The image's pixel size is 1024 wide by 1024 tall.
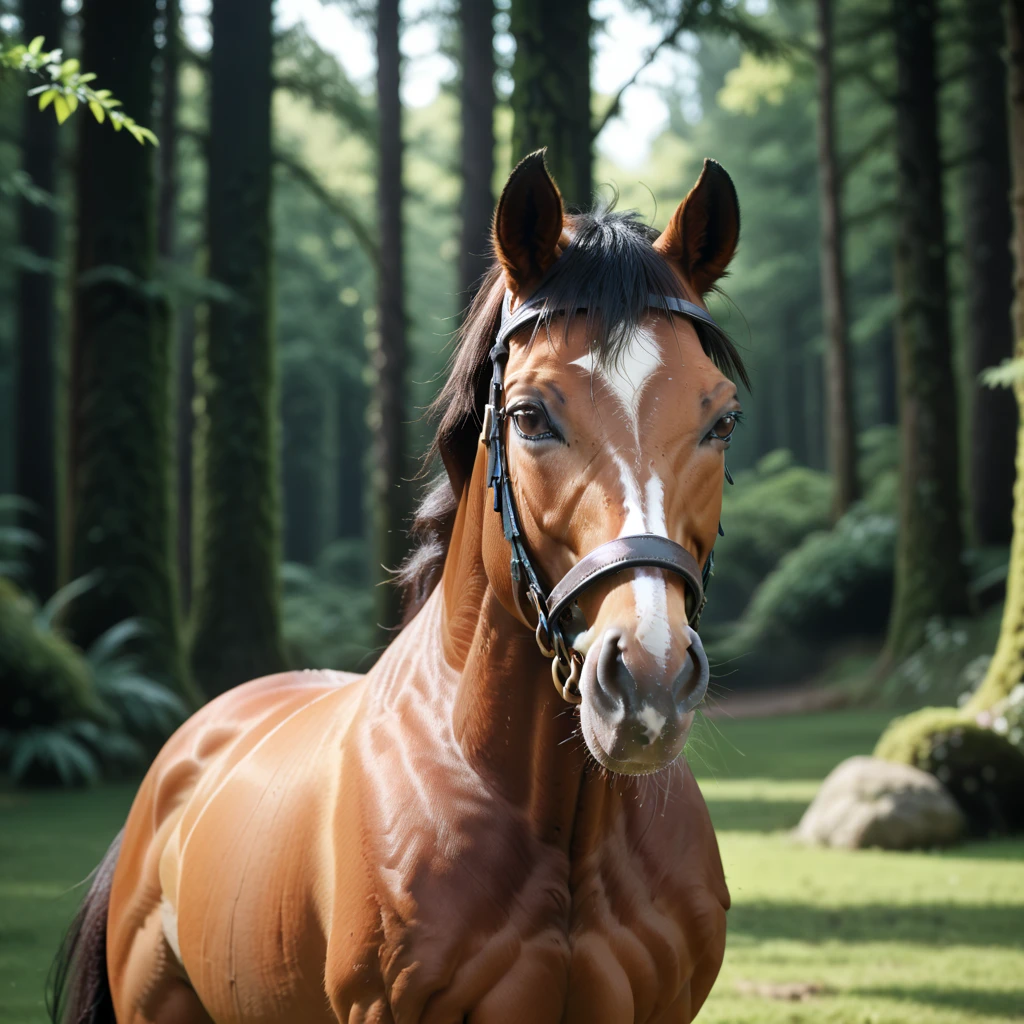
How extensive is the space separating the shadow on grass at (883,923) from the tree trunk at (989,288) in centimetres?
1394

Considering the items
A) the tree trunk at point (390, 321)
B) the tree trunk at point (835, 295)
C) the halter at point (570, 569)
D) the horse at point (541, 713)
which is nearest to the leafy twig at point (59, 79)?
the horse at point (541, 713)

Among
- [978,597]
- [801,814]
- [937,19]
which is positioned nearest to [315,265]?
[937,19]

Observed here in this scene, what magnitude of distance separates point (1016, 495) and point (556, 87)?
4996mm

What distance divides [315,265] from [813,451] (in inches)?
749

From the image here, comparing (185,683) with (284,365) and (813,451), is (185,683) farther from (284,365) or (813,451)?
(813,451)

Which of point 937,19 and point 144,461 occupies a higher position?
point 937,19

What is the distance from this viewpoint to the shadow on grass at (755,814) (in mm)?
8883

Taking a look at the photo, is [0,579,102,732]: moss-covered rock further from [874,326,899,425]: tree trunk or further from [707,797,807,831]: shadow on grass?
[874,326,899,425]: tree trunk

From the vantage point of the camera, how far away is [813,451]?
4122 centimetres

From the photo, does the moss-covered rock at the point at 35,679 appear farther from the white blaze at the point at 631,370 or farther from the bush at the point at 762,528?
the bush at the point at 762,528

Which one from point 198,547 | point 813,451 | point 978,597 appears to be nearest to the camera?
point 198,547

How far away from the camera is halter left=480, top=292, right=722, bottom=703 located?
196 centimetres

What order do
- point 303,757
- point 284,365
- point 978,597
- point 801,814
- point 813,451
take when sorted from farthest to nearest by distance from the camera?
point 813,451, point 284,365, point 978,597, point 801,814, point 303,757

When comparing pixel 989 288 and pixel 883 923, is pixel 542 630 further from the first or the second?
pixel 989 288
